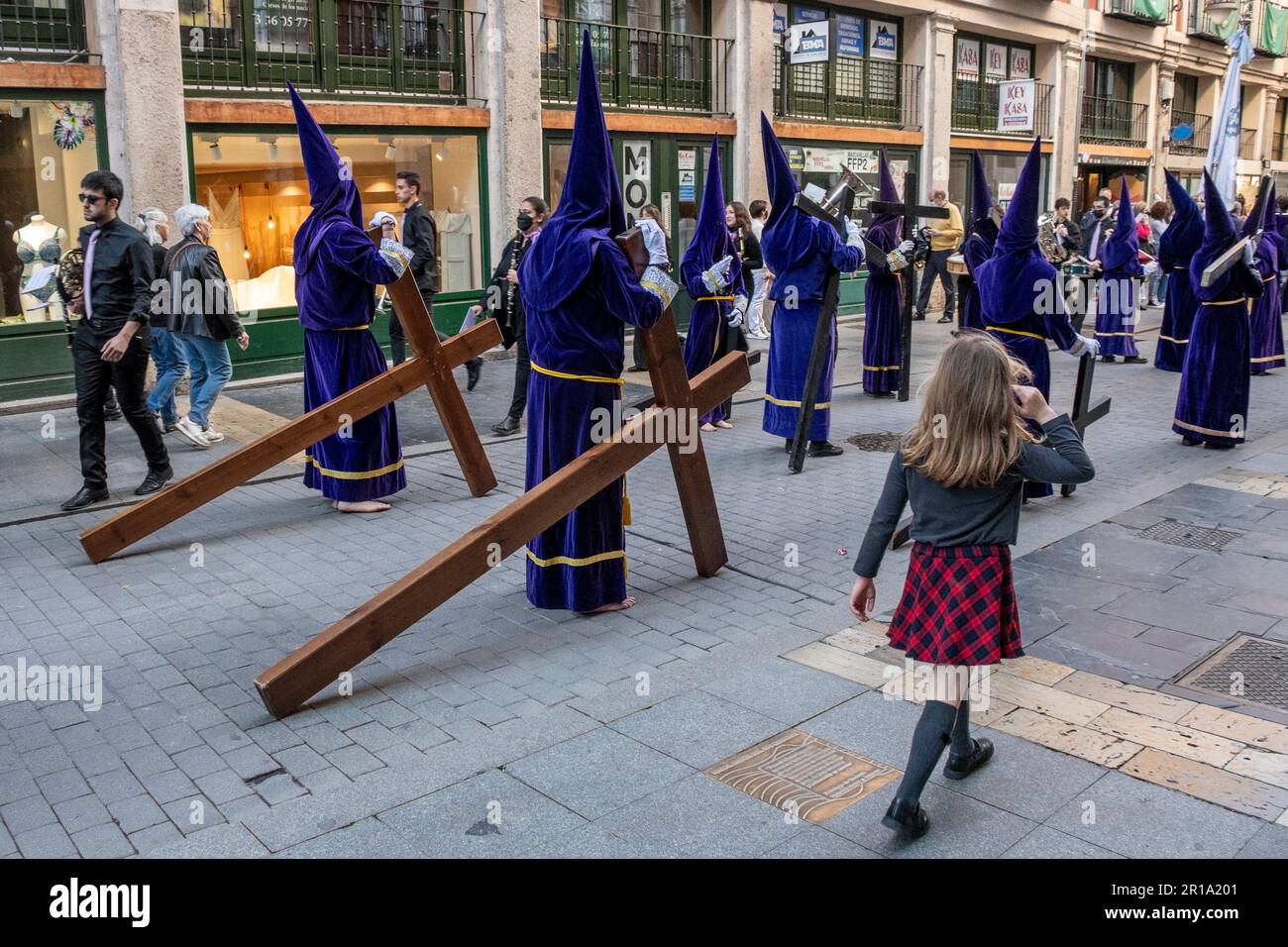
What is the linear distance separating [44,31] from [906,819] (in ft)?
37.2

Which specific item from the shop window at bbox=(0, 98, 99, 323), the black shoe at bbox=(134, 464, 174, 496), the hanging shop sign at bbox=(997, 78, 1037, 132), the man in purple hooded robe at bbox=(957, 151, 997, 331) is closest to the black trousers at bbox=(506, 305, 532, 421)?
the black shoe at bbox=(134, 464, 174, 496)

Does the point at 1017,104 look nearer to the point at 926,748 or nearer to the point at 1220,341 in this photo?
the point at 1220,341

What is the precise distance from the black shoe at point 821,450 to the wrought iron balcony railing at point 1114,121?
19878 millimetres

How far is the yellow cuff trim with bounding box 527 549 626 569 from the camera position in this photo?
5.86 meters

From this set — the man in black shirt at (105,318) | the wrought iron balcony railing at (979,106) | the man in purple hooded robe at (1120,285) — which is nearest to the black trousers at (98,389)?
the man in black shirt at (105,318)

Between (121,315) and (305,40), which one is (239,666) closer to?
(121,315)

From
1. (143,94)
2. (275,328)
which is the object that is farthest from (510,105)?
(143,94)

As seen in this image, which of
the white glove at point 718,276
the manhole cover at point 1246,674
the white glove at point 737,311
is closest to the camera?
the manhole cover at point 1246,674

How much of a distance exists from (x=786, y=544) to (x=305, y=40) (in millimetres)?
9064

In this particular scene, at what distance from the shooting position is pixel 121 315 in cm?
789

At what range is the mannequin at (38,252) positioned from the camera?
36.7 feet

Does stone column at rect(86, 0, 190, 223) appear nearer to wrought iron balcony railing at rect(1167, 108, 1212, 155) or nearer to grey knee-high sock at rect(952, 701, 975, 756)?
grey knee-high sock at rect(952, 701, 975, 756)

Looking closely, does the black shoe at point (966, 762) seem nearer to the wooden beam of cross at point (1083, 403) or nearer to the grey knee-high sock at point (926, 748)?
the grey knee-high sock at point (926, 748)
